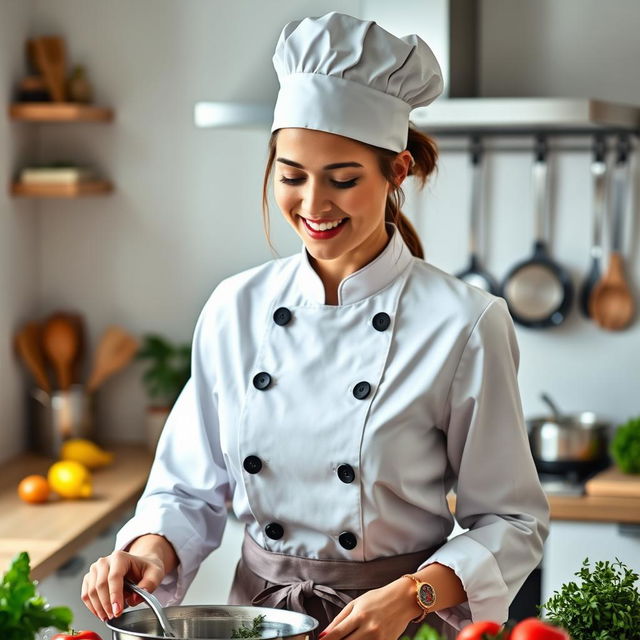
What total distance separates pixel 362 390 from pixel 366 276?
0.15 meters

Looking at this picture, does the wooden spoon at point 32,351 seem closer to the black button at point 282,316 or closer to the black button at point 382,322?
the black button at point 282,316

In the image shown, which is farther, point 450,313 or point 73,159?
point 73,159

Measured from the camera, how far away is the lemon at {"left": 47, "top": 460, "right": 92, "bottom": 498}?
7.89 ft

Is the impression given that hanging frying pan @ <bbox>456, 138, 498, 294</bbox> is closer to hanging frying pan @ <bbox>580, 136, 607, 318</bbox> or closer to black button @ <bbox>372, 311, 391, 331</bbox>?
hanging frying pan @ <bbox>580, 136, 607, 318</bbox>

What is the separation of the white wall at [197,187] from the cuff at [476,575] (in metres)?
1.61

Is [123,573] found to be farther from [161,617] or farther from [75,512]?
[75,512]

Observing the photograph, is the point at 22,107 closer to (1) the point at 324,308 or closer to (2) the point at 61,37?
(2) the point at 61,37

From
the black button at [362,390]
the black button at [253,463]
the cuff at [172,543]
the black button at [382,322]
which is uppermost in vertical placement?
the black button at [382,322]

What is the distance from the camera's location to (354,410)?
1.28 metres

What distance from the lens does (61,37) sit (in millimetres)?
2896

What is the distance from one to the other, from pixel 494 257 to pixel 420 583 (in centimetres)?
175

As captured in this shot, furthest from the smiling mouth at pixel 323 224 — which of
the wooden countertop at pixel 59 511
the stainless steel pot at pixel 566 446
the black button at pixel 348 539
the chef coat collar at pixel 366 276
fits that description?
the stainless steel pot at pixel 566 446

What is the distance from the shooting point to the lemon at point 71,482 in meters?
2.40

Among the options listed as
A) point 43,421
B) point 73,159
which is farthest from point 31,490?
point 73,159
